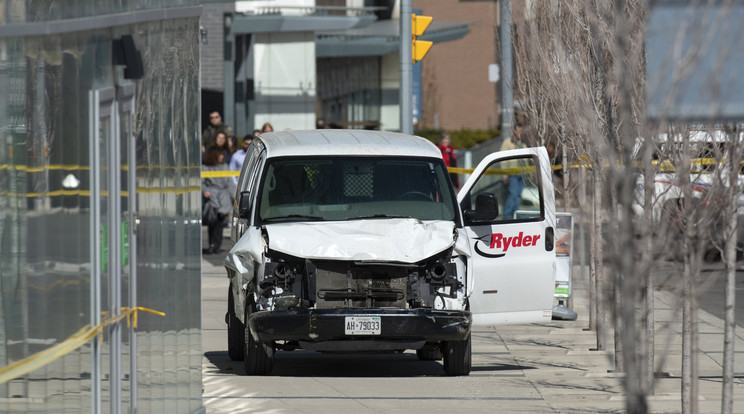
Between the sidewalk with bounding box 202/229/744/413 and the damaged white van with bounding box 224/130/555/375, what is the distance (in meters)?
0.43

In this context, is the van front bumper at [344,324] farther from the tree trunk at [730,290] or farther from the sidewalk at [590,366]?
the tree trunk at [730,290]

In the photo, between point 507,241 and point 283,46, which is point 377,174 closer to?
point 507,241

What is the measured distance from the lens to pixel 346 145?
1128cm

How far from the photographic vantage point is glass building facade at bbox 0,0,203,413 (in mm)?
5180

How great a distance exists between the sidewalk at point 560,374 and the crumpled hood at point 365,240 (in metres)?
1.03

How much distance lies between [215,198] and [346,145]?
8.96 metres

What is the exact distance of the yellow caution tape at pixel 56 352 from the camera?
5051mm

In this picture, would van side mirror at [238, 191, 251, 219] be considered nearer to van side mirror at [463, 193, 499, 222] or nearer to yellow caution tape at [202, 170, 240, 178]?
van side mirror at [463, 193, 499, 222]

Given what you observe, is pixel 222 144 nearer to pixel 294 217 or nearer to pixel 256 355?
pixel 294 217

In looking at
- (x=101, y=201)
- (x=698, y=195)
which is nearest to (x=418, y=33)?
(x=698, y=195)

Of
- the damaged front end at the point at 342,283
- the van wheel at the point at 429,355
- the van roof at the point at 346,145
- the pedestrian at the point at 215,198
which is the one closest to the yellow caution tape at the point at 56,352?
the damaged front end at the point at 342,283

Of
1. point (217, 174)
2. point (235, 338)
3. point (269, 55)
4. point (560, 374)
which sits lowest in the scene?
point (560, 374)

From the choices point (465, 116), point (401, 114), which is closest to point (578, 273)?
point (401, 114)

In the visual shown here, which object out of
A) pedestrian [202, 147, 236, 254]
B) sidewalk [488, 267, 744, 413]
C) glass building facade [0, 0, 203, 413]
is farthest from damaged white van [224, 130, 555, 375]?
pedestrian [202, 147, 236, 254]
